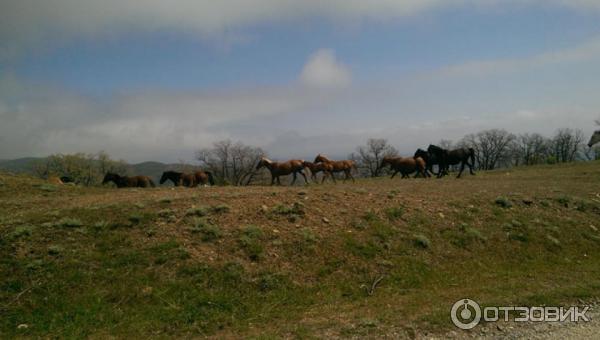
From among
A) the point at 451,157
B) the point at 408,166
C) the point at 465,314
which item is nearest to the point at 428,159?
the point at 451,157

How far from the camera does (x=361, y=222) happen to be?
1102 centimetres

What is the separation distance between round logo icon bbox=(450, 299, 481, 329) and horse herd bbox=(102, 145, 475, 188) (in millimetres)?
15877

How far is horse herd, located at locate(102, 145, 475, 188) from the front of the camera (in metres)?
23.7

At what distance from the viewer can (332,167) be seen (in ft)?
86.0

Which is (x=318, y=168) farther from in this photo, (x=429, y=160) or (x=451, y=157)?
(x=451, y=157)

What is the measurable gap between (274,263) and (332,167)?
17.9 metres

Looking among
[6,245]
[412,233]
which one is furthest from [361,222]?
[6,245]

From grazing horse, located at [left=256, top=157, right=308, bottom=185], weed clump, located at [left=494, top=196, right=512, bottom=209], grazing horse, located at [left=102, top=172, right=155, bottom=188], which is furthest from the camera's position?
grazing horse, located at [left=102, top=172, right=155, bottom=188]

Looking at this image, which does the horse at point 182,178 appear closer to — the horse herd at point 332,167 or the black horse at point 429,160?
the horse herd at point 332,167

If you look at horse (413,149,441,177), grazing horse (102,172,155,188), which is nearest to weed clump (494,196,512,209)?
horse (413,149,441,177)

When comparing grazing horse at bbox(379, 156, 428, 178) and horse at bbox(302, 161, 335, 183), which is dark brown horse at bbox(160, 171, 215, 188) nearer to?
horse at bbox(302, 161, 335, 183)

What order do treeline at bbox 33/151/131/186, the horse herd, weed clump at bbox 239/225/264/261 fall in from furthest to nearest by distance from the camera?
treeline at bbox 33/151/131/186 < the horse herd < weed clump at bbox 239/225/264/261

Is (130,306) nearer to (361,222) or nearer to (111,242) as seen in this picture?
(111,242)

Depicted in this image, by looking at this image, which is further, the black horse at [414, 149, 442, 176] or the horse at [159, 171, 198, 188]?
the black horse at [414, 149, 442, 176]
